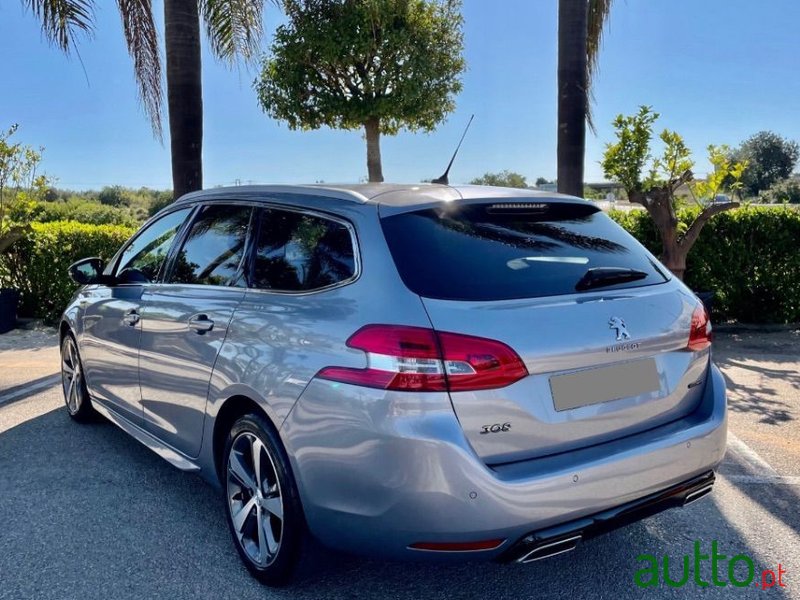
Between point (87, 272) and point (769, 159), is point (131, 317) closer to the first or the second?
point (87, 272)

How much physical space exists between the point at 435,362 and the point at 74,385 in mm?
3785

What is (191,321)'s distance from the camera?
3340 millimetres

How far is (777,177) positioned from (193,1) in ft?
171

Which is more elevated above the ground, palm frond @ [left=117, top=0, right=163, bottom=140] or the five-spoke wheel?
palm frond @ [left=117, top=0, right=163, bottom=140]

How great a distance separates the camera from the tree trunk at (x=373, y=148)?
10.6 meters

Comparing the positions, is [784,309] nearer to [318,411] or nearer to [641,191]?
[641,191]

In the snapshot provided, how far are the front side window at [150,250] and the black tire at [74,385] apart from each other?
929 millimetres

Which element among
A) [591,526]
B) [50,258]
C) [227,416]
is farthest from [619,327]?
[50,258]

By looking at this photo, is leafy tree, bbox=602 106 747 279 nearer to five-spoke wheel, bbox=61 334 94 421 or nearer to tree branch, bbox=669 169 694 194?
tree branch, bbox=669 169 694 194

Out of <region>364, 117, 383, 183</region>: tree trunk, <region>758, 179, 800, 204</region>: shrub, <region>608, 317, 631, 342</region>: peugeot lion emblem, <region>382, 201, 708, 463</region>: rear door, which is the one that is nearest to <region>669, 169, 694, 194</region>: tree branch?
<region>364, 117, 383, 183</region>: tree trunk

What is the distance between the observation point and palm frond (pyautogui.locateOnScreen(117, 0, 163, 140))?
8953 mm

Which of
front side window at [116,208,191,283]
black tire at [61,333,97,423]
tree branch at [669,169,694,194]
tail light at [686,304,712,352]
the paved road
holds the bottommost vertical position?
the paved road

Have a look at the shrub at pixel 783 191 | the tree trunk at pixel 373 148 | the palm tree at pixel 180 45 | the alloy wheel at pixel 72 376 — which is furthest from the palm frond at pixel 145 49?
the shrub at pixel 783 191

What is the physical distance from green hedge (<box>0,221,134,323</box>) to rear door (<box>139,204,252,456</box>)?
658 cm
